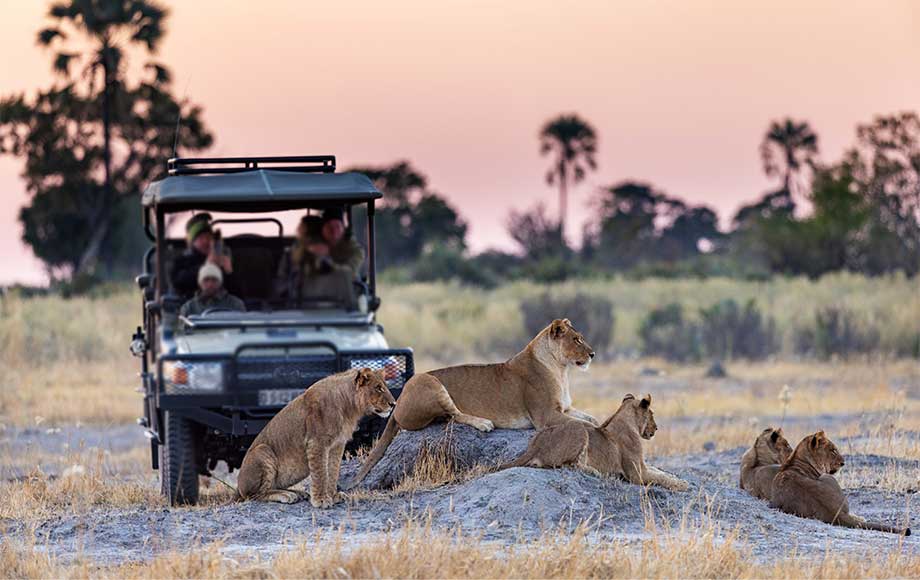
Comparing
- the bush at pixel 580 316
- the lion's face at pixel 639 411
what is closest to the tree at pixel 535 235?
the bush at pixel 580 316

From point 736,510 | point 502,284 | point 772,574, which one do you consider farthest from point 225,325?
point 502,284

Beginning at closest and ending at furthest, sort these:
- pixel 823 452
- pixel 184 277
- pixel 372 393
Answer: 1. pixel 372 393
2. pixel 823 452
3. pixel 184 277

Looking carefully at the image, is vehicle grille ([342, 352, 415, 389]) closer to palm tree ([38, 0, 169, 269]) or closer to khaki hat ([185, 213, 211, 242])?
khaki hat ([185, 213, 211, 242])

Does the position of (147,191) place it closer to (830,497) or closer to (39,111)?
(830,497)

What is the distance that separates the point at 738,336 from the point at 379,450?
1924cm

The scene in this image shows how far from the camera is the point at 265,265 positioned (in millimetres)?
13352

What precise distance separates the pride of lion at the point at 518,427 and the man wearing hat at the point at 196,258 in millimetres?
2079

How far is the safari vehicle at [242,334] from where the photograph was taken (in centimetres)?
1153

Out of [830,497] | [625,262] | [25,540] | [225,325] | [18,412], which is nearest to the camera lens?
[25,540]

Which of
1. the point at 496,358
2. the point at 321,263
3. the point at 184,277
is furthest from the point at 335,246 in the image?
the point at 496,358

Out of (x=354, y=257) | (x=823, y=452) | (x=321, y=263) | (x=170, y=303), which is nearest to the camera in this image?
(x=823, y=452)

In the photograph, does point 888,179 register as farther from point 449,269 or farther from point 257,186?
point 257,186

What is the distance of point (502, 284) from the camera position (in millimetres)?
46281

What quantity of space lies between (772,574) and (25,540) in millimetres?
4357
